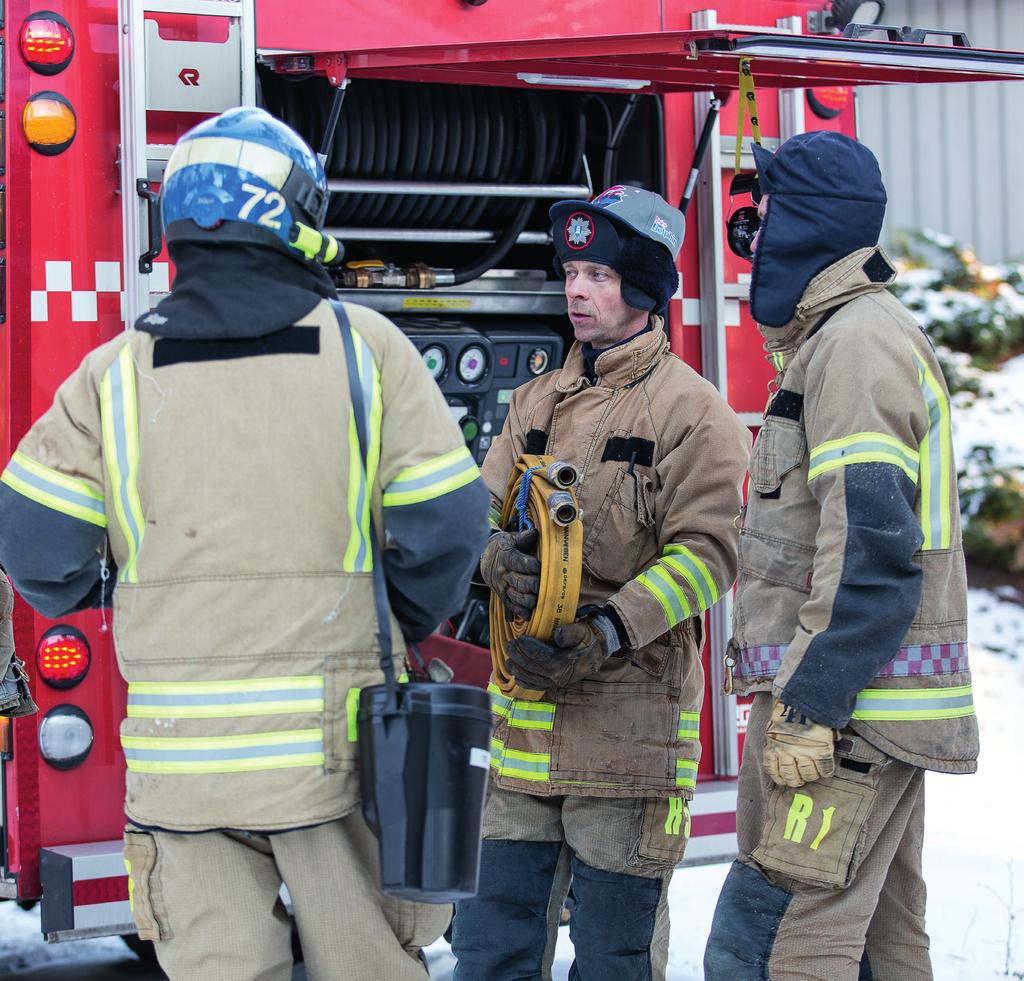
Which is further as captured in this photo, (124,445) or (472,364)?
(472,364)

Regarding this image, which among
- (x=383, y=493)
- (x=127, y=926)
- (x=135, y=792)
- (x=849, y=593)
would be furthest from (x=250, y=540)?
(x=127, y=926)

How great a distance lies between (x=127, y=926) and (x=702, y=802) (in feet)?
4.89

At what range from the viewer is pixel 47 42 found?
3.46 metres

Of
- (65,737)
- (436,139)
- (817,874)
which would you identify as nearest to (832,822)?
(817,874)

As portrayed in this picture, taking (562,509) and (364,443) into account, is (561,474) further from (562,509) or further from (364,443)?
(364,443)

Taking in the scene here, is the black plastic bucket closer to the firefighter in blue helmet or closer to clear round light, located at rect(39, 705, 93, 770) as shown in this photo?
the firefighter in blue helmet

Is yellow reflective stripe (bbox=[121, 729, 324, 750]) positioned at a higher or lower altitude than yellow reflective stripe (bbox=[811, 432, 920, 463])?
lower

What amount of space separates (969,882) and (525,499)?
2.58m

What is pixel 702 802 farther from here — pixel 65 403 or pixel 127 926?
pixel 65 403

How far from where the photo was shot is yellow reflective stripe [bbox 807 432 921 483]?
254 cm

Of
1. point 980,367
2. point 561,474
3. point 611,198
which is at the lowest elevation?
point 561,474

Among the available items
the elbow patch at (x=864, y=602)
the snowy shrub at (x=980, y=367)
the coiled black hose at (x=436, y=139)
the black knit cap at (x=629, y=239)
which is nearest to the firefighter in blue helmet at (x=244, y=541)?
the elbow patch at (x=864, y=602)

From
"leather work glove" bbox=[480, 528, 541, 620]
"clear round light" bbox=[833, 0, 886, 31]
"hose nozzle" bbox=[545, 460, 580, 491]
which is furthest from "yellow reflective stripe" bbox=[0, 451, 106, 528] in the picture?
"clear round light" bbox=[833, 0, 886, 31]

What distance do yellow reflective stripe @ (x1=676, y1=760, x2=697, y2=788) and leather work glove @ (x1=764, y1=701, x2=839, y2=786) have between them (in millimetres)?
537
